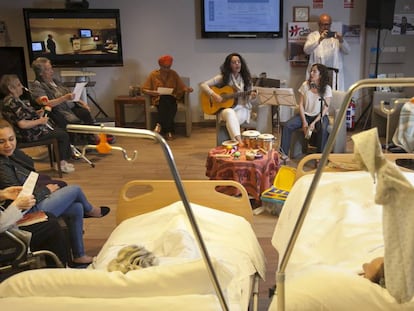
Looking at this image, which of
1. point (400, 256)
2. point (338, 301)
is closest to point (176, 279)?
point (338, 301)

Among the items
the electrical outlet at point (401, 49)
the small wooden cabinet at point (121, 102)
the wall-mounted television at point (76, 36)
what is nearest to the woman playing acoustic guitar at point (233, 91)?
the small wooden cabinet at point (121, 102)

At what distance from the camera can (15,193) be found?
226cm

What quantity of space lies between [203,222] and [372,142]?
120cm

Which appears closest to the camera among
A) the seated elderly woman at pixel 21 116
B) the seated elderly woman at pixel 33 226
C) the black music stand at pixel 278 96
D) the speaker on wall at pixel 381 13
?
the seated elderly woman at pixel 33 226

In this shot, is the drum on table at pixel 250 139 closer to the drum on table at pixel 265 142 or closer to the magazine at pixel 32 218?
the drum on table at pixel 265 142

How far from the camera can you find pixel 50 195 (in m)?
Result: 2.55

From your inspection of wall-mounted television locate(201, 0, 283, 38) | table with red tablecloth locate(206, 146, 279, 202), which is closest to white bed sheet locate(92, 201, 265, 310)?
table with red tablecloth locate(206, 146, 279, 202)

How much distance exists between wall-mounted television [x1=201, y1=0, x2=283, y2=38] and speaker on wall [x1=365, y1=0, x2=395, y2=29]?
1.13 m

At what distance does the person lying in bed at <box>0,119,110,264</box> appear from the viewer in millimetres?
2410

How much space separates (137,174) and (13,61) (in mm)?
2719

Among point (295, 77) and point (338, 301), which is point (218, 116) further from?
point (338, 301)

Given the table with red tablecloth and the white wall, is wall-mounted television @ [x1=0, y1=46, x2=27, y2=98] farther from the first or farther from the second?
the table with red tablecloth

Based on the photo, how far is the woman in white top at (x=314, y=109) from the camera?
451cm

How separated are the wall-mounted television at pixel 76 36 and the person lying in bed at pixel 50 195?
3821mm
